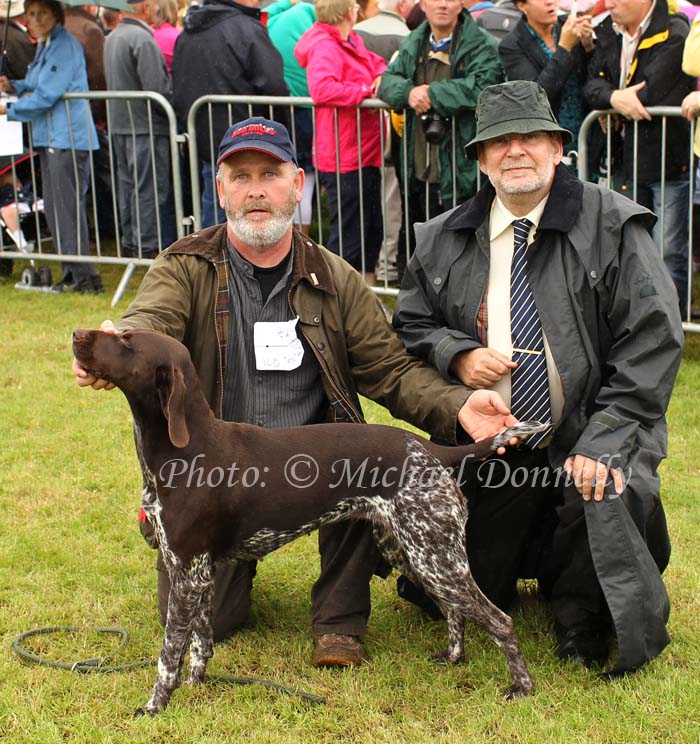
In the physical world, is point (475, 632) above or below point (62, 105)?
below

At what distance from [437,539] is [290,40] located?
681 cm

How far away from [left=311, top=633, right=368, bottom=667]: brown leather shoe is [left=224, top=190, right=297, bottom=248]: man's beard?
1445 mm

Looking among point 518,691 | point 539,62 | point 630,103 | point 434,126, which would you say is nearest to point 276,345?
point 518,691

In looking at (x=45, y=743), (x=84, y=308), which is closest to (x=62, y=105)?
(x=84, y=308)

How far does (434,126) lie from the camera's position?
24.5ft

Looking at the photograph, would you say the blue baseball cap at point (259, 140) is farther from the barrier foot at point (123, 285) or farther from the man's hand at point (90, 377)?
the barrier foot at point (123, 285)

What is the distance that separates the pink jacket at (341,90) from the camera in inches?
311

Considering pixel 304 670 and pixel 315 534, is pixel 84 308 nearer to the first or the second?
pixel 315 534

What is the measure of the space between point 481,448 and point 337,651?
92 centimetres

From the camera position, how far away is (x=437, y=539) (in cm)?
354

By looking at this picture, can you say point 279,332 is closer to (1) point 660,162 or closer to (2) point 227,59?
(1) point 660,162

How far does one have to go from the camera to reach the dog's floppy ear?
3225 millimetres

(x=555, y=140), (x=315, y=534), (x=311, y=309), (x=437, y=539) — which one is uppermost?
(x=555, y=140)

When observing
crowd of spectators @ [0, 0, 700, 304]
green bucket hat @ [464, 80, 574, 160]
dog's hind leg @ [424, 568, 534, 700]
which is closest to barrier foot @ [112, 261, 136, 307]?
crowd of spectators @ [0, 0, 700, 304]
